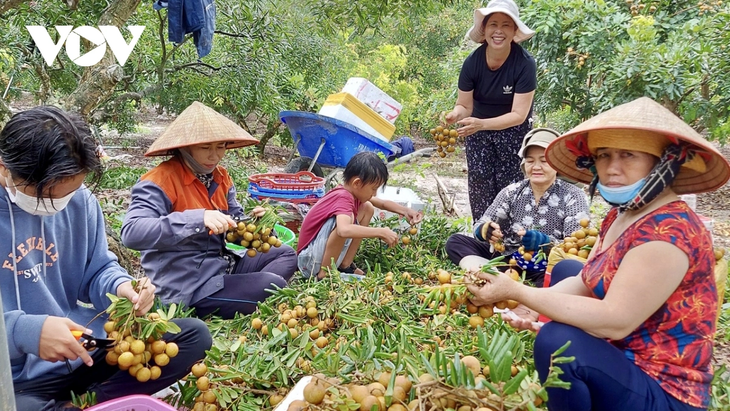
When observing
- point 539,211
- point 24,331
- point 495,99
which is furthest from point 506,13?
point 24,331

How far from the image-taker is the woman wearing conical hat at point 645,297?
150cm

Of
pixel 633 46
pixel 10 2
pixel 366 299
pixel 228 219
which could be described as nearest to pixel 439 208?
pixel 633 46

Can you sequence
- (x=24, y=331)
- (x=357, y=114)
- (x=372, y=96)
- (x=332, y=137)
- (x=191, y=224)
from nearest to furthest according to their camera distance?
(x=24, y=331)
(x=191, y=224)
(x=332, y=137)
(x=357, y=114)
(x=372, y=96)

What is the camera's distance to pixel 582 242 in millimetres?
2809

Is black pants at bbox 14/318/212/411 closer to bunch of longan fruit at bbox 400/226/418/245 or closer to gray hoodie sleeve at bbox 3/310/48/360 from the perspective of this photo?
gray hoodie sleeve at bbox 3/310/48/360

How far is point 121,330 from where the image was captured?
6.31 feet

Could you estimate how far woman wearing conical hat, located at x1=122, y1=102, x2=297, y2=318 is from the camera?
2580 millimetres

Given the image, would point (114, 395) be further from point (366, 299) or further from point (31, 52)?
point (31, 52)

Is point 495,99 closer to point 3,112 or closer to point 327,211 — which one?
point 327,211

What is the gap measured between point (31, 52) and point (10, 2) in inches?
157

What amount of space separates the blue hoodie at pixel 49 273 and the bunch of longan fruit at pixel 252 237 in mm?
861

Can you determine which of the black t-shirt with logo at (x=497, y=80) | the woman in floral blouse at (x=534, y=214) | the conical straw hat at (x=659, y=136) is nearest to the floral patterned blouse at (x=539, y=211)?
the woman in floral blouse at (x=534, y=214)

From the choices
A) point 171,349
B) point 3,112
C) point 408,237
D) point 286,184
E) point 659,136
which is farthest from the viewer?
point 286,184

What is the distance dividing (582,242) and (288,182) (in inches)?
106
